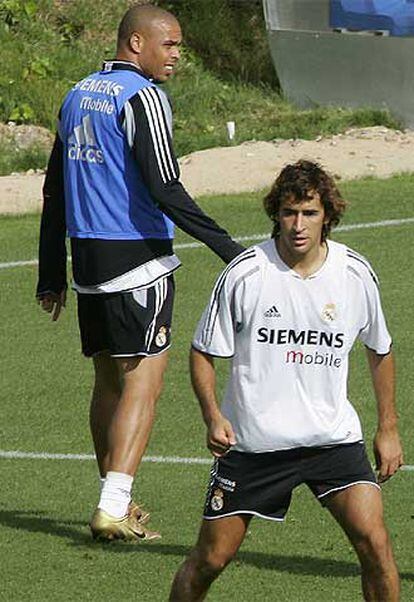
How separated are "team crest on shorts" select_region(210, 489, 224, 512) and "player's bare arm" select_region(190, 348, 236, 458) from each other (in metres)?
0.15

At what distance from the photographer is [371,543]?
616 centimetres

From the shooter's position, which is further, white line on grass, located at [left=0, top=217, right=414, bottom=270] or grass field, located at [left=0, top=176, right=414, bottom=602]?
white line on grass, located at [left=0, top=217, right=414, bottom=270]

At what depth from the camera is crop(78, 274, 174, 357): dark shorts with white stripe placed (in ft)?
26.2

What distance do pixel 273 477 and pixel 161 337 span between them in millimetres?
1888

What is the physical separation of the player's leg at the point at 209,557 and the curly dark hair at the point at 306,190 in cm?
101

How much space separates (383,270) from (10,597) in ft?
23.8

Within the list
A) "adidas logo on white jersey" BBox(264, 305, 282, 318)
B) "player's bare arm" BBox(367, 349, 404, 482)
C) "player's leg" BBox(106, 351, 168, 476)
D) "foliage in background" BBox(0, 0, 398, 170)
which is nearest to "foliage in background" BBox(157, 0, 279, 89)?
"foliage in background" BBox(0, 0, 398, 170)

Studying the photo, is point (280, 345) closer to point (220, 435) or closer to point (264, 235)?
point (220, 435)

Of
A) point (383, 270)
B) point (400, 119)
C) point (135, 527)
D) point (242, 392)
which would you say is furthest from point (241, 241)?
point (242, 392)

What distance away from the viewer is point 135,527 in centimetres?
791

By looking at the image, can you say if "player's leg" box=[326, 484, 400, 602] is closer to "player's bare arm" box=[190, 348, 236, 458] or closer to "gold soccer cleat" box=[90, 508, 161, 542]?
"player's bare arm" box=[190, 348, 236, 458]

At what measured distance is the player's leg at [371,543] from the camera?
616 cm

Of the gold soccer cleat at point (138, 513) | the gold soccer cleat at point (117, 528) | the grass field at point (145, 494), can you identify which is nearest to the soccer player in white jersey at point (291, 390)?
the grass field at point (145, 494)

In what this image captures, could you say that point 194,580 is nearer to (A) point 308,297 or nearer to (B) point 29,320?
(A) point 308,297
